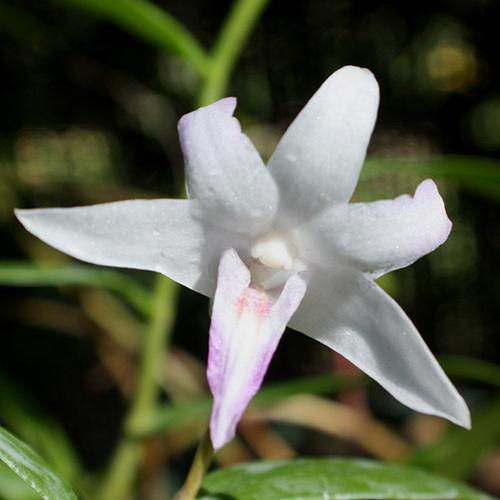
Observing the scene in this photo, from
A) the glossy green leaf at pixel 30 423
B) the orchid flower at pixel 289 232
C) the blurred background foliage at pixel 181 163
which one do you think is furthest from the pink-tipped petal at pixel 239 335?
the blurred background foliage at pixel 181 163

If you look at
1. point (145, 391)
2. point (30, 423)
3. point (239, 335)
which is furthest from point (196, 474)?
point (30, 423)

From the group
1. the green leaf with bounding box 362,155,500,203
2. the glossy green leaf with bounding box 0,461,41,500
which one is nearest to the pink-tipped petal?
the green leaf with bounding box 362,155,500,203

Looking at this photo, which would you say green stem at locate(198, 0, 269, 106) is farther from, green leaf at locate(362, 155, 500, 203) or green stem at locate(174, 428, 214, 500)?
green stem at locate(174, 428, 214, 500)

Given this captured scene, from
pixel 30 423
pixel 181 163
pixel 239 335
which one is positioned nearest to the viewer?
pixel 239 335

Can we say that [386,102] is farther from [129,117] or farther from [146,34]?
[146,34]

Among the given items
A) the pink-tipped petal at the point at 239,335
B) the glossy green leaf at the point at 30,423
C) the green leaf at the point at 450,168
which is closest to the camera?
the pink-tipped petal at the point at 239,335

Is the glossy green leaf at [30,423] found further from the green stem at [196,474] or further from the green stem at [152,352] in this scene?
the green stem at [196,474]

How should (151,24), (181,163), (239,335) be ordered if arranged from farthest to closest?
(181,163) < (151,24) < (239,335)

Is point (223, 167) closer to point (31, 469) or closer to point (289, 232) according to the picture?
point (289, 232)
